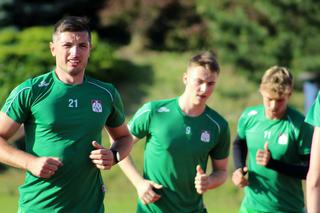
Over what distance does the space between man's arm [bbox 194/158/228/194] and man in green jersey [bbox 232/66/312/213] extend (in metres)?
0.43

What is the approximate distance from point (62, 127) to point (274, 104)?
7.41 feet

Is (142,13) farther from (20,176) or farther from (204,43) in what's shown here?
(20,176)

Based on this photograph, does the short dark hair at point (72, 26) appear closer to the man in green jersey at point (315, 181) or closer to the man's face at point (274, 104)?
the man in green jersey at point (315, 181)

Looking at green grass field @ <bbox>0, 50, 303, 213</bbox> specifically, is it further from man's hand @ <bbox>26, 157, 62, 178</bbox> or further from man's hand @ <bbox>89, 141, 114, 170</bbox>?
man's hand @ <bbox>26, 157, 62, 178</bbox>

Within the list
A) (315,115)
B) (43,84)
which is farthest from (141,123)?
(315,115)

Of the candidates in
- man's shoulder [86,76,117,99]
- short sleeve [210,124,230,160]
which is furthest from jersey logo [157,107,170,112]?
man's shoulder [86,76,117,99]

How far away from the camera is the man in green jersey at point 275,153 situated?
6.71m

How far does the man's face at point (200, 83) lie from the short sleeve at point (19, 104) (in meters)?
1.45

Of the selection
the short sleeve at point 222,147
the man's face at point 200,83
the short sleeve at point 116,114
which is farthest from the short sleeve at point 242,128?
the short sleeve at point 116,114

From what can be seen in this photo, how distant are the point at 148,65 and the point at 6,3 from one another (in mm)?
4290

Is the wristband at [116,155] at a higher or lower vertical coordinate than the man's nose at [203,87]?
lower

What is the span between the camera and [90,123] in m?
5.36

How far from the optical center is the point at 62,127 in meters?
5.25

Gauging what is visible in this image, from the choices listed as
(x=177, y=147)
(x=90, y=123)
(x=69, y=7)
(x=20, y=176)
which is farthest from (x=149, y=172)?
(x=69, y=7)
